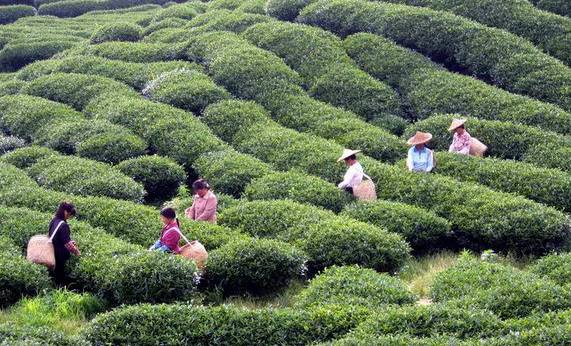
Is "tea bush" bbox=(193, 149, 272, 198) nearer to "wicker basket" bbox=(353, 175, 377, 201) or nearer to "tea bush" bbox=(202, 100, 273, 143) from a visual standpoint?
"tea bush" bbox=(202, 100, 273, 143)

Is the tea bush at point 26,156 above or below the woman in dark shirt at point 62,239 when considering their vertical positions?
below

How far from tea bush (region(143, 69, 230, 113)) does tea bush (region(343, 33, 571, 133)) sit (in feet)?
15.9

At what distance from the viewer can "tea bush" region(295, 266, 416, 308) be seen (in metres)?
13.6

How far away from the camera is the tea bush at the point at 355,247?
15.8 meters

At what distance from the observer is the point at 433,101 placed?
23797mm

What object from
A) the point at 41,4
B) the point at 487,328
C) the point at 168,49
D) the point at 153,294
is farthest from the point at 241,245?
the point at 41,4

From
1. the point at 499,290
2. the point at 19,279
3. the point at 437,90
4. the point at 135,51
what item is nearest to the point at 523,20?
the point at 437,90

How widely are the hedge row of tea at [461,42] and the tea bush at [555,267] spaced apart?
8.57m

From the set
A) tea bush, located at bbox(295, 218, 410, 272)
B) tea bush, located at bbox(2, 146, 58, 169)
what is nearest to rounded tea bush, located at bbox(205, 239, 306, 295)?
tea bush, located at bbox(295, 218, 410, 272)

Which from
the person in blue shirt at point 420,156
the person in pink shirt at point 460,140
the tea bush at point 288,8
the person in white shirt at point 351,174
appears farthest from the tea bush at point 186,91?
the person in pink shirt at point 460,140

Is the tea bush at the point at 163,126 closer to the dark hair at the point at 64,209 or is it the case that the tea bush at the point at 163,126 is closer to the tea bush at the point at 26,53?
the dark hair at the point at 64,209

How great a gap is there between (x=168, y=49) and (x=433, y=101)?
11.5m

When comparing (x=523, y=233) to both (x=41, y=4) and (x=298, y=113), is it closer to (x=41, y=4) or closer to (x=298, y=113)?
(x=298, y=113)

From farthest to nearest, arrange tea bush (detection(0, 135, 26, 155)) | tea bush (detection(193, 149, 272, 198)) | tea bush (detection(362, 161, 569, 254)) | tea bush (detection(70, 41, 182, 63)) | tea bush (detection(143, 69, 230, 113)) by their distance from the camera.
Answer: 1. tea bush (detection(70, 41, 182, 63))
2. tea bush (detection(143, 69, 230, 113))
3. tea bush (detection(0, 135, 26, 155))
4. tea bush (detection(193, 149, 272, 198))
5. tea bush (detection(362, 161, 569, 254))
